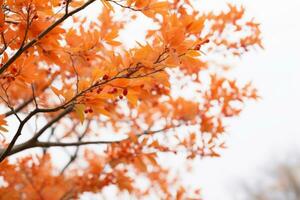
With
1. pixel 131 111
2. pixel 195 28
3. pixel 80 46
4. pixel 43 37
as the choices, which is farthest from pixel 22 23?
pixel 131 111

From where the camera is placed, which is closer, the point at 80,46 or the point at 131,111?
the point at 80,46

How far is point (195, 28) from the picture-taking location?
6.00 ft

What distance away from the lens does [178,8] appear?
8.30 ft

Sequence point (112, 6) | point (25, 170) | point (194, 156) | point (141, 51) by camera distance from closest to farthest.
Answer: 1. point (141, 51)
2. point (112, 6)
3. point (194, 156)
4. point (25, 170)

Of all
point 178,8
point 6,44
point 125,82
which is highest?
point 178,8

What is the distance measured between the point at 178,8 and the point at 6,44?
3.96ft

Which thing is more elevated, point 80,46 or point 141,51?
point 80,46

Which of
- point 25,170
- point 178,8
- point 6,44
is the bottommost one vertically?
point 6,44

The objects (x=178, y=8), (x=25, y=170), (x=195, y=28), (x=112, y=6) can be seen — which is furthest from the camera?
(x=25, y=170)

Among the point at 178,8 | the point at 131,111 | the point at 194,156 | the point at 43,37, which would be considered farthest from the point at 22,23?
the point at 131,111

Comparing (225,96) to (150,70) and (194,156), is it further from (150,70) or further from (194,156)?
(150,70)

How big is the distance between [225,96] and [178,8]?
33.1 inches

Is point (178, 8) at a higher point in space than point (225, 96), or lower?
higher

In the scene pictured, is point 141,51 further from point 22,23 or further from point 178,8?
point 178,8
